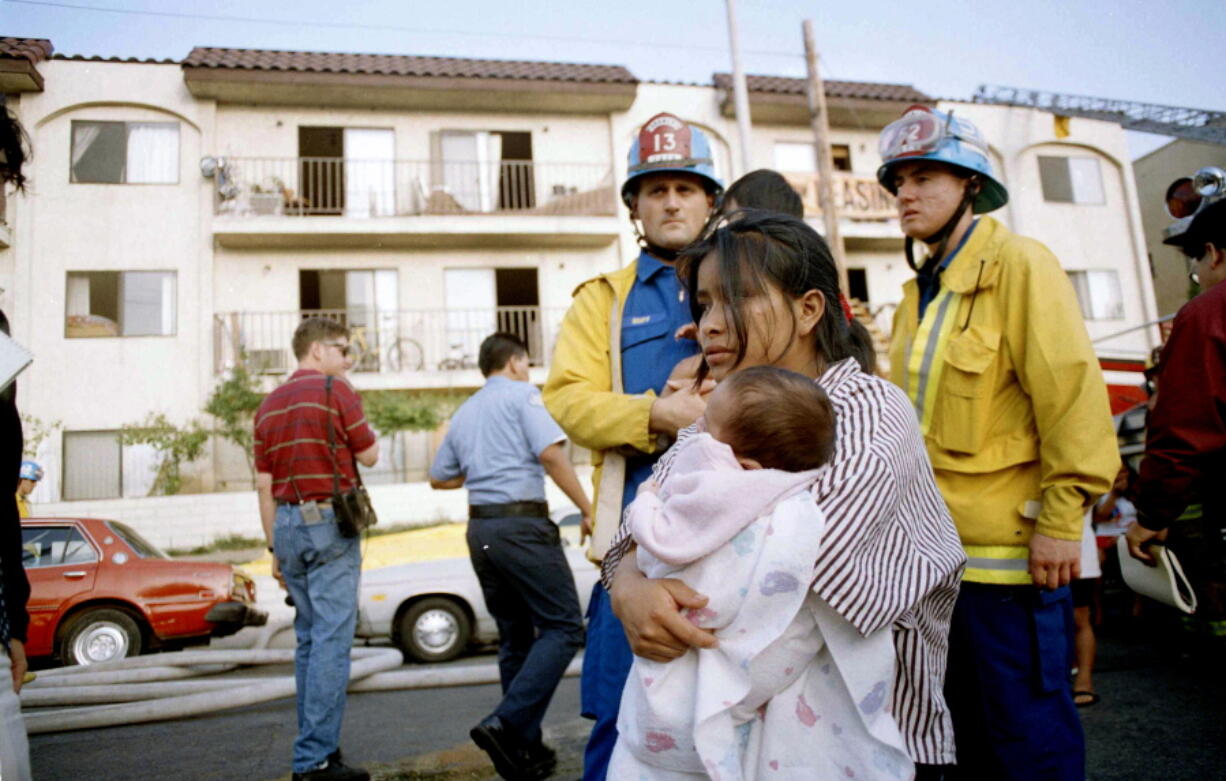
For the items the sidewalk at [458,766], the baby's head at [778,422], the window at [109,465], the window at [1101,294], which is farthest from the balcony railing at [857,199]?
the baby's head at [778,422]

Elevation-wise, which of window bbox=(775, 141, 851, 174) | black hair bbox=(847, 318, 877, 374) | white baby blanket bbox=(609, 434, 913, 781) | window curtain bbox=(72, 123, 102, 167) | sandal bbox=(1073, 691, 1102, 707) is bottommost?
sandal bbox=(1073, 691, 1102, 707)

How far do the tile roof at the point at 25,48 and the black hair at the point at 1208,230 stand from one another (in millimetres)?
3733

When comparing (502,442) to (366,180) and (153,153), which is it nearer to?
(366,180)

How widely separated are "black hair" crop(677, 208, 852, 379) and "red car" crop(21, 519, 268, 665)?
780 cm

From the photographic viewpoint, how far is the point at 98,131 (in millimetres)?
16594

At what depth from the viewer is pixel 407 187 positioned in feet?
65.9

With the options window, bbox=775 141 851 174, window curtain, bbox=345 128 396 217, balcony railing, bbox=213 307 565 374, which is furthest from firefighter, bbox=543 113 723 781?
window, bbox=775 141 851 174

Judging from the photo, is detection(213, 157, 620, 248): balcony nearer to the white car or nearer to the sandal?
the white car

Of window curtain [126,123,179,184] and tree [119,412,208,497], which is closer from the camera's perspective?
tree [119,412,208,497]

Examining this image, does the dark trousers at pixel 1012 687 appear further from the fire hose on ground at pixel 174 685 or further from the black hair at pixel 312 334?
the fire hose on ground at pixel 174 685

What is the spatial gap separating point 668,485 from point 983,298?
1.32 m

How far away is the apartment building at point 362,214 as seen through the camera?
17.4 m

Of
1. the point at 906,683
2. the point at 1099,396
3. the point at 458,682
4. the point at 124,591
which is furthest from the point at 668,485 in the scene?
the point at 124,591

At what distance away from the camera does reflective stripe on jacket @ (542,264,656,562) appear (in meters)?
2.23
